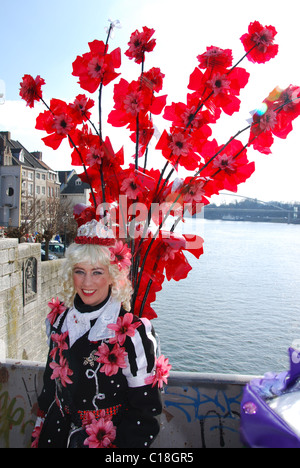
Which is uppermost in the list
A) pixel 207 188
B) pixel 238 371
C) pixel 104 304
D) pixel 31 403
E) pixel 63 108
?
pixel 63 108

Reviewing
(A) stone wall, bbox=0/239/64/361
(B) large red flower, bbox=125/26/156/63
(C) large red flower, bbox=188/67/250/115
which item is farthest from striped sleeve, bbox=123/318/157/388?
(A) stone wall, bbox=0/239/64/361

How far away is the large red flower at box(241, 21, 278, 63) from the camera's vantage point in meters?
2.35

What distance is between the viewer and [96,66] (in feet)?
8.28

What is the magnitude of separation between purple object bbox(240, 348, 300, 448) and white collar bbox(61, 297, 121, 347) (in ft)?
2.96

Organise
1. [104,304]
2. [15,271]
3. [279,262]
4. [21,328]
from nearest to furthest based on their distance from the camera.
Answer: [104,304] < [15,271] < [21,328] < [279,262]

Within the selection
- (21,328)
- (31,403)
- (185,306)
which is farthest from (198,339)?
(31,403)

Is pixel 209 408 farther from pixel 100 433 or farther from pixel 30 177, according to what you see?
pixel 30 177

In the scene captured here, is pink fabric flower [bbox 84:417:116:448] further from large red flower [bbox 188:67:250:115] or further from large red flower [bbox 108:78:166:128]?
large red flower [bbox 188:67:250:115]

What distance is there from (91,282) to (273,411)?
1219 mm

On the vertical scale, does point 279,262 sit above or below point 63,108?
below

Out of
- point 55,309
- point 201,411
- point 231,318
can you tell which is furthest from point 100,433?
point 231,318
